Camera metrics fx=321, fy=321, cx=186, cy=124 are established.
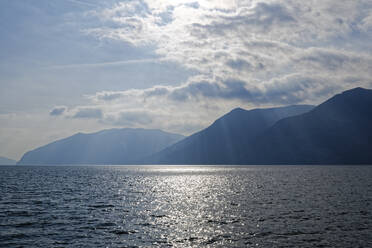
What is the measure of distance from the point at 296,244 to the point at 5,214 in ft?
129

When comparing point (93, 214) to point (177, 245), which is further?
point (93, 214)

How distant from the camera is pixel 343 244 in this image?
30812 millimetres

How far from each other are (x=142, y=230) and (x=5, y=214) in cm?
2250

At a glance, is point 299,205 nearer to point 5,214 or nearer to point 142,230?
point 142,230

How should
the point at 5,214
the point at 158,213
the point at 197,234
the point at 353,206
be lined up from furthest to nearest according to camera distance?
the point at 353,206 → the point at 158,213 → the point at 5,214 → the point at 197,234

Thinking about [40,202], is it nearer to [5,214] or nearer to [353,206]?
[5,214]

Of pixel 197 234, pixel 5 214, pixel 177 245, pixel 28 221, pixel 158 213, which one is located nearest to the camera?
pixel 177 245

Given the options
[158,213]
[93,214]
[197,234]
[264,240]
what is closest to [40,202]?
[93,214]

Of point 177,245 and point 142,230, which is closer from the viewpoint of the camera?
point 177,245

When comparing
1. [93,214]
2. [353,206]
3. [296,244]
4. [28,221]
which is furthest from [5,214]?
[353,206]

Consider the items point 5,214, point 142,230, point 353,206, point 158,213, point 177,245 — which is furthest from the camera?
point 353,206

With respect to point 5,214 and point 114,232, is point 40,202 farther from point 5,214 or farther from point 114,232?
point 114,232

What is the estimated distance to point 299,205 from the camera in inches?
2223

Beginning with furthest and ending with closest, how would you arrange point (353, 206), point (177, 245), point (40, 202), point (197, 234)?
point (40, 202)
point (353, 206)
point (197, 234)
point (177, 245)
